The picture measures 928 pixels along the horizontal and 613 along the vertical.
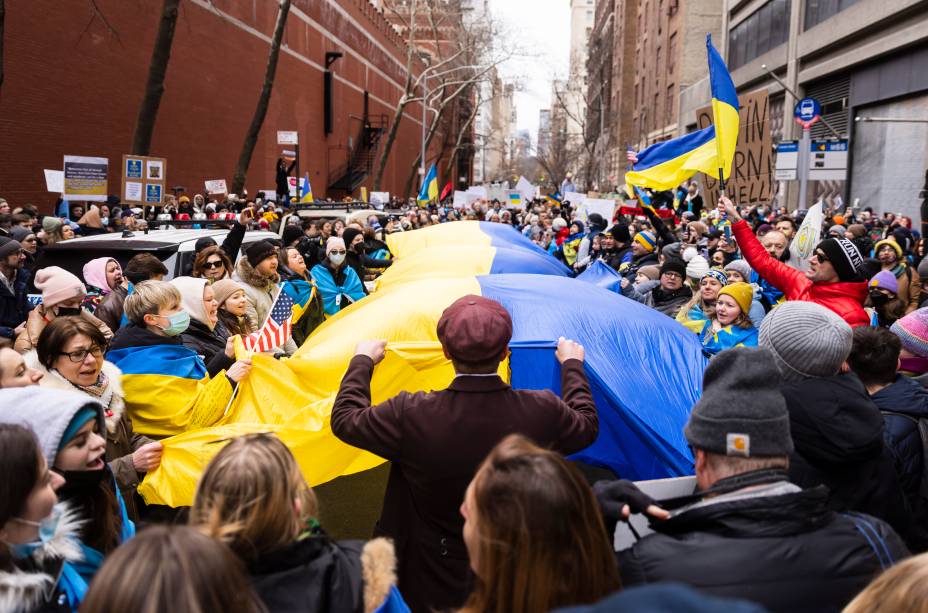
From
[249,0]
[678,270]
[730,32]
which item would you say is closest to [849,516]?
[678,270]

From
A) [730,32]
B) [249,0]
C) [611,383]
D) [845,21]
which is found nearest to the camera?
[611,383]

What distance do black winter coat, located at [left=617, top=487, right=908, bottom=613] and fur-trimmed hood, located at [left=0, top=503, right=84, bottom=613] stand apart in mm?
1475

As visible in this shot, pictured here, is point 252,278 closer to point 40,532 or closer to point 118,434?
point 118,434

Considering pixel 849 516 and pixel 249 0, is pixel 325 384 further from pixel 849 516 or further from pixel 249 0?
pixel 249 0

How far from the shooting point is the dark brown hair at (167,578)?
4.54ft

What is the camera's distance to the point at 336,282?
335 inches

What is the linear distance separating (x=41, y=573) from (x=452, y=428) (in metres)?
1.30

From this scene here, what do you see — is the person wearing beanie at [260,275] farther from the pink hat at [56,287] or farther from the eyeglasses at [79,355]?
the eyeglasses at [79,355]

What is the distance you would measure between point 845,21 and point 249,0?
2026 centimetres

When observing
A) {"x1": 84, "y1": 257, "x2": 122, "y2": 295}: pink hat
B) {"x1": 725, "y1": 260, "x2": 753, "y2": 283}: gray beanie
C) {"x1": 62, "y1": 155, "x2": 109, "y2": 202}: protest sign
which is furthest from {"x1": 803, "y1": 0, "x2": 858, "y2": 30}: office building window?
{"x1": 84, "y1": 257, "x2": 122, "y2": 295}: pink hat

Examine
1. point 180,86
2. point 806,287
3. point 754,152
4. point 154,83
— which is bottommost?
point 806,287

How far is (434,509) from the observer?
9.48ft

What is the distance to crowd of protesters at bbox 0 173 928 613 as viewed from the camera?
172cm

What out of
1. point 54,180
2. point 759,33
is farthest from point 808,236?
point 759,33
